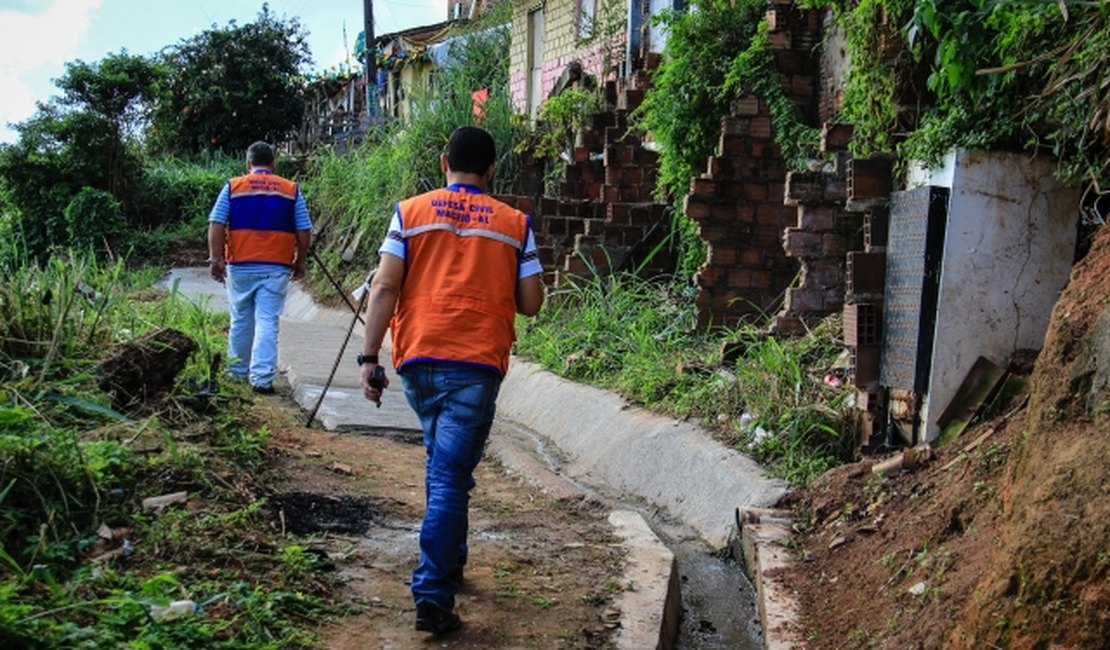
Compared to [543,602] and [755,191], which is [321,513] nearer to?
[543,602]

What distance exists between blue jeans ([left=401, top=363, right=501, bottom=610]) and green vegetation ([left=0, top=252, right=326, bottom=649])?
437mm

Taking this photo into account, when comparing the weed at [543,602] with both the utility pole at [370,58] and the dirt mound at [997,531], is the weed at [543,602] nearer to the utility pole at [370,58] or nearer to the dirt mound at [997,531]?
the dirt mound at [997,531]

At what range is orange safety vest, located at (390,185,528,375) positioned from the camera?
396 cm

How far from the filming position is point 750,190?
8.23 metres

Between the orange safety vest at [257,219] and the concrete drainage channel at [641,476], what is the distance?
41.5 inches

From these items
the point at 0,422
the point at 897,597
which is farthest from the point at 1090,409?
the point at 0,422

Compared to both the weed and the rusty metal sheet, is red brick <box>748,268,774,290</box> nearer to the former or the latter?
the rusty metal sheet

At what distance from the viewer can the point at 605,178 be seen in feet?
36.6

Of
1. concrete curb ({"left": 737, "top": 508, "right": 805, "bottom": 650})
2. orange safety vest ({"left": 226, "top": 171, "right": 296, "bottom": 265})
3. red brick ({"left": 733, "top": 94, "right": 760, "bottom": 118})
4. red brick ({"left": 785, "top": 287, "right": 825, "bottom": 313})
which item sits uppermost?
red brick ({"left": 733, "top": 94, "right": 760, "bottom": 118})

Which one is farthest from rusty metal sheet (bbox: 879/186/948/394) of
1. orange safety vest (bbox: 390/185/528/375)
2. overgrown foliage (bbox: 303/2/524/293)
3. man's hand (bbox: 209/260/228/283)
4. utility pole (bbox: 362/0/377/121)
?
utility pole (bbox: 362/0/377/121)

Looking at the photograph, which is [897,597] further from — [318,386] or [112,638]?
[318,386]

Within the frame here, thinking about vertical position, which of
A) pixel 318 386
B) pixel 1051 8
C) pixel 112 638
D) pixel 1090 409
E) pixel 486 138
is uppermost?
pixel 1051 8

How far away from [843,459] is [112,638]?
3.74m

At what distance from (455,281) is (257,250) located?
432 cm
